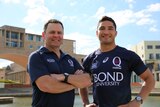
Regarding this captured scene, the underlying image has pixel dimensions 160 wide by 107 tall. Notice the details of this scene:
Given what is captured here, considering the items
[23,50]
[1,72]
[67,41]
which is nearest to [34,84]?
[23,50]

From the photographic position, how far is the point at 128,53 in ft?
9.96

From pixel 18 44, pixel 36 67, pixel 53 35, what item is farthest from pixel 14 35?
pixel 36 67

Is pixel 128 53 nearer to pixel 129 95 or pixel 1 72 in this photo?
pixel 129 95

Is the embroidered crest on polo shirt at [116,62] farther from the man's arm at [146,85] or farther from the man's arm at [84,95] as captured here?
the man's arm at [84,95]

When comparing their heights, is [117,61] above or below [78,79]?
above

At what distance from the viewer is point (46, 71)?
2.82 metres

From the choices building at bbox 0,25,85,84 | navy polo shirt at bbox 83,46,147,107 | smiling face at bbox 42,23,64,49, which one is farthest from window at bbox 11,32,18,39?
navy polo shirt at bbox 83,46,147,107

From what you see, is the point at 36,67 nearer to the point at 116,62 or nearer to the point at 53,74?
the point at 53,74

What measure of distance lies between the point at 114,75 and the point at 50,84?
0.64m

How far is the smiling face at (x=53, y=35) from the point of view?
3029mm

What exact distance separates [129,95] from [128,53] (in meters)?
0.41

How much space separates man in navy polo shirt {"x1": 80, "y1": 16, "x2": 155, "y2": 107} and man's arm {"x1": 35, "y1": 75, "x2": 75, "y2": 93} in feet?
1.39

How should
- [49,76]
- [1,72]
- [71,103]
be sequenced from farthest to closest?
[1,72] < [71,103] < [49,76]

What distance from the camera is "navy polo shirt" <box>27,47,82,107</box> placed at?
2.82m
